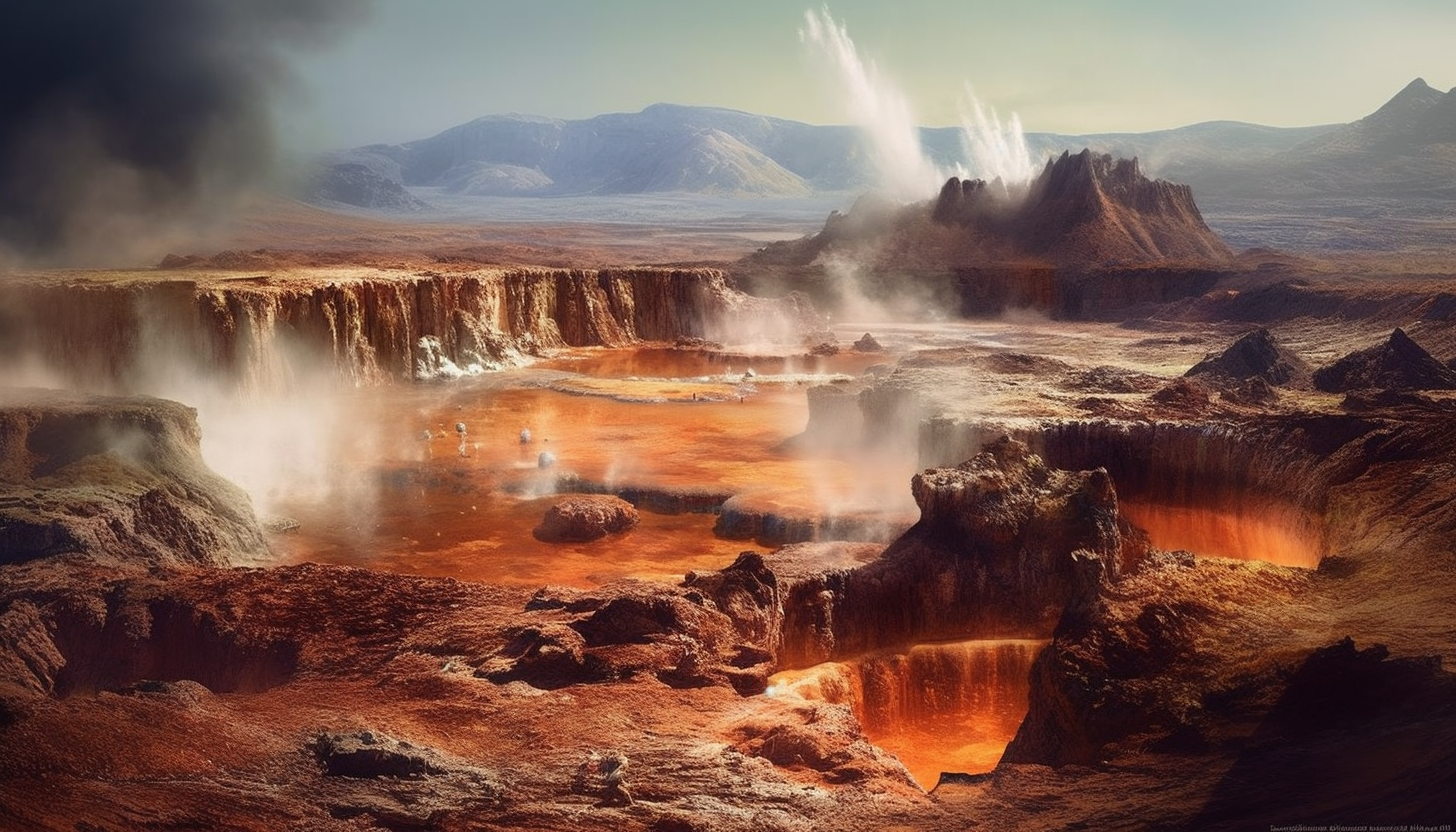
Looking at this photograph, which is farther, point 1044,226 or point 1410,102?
point 1410,102

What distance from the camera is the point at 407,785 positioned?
23.9 feet

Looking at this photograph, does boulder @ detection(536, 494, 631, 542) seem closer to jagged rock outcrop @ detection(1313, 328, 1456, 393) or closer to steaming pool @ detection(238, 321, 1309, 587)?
steaming pool @ detection(238, 321, 1309, 587)

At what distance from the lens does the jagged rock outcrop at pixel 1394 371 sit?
2225cm

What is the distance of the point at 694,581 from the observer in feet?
39.5

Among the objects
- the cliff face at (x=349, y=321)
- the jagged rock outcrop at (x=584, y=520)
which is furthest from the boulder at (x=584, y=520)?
the cliff face at (x=349, y=321)

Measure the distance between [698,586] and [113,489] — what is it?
812 cm

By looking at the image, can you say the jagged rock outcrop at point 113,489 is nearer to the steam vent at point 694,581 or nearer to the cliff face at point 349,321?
the steam vent at point 694,581

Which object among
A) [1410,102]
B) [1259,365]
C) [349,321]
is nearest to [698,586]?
[1259,365]

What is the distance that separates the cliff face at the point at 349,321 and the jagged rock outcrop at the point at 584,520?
12.1 m

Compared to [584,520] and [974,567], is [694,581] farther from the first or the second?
[584,520]

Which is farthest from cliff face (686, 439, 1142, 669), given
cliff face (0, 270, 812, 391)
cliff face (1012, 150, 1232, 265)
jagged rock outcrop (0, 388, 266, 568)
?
cliff face (1012, 150, 1232, 265)

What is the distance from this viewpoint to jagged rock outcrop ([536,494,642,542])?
1781cm

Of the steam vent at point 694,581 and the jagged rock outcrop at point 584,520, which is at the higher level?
the steam vent at point 694,581

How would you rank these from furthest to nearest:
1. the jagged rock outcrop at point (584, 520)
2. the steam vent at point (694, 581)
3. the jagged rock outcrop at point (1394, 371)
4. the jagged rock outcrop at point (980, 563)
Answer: the jagged rock outcrop at point (1394, 371), the jagged rock outcrop at point (584, 520), the jagged rock outcrop at point (980, 563), the steam vent at point (694, 581)
